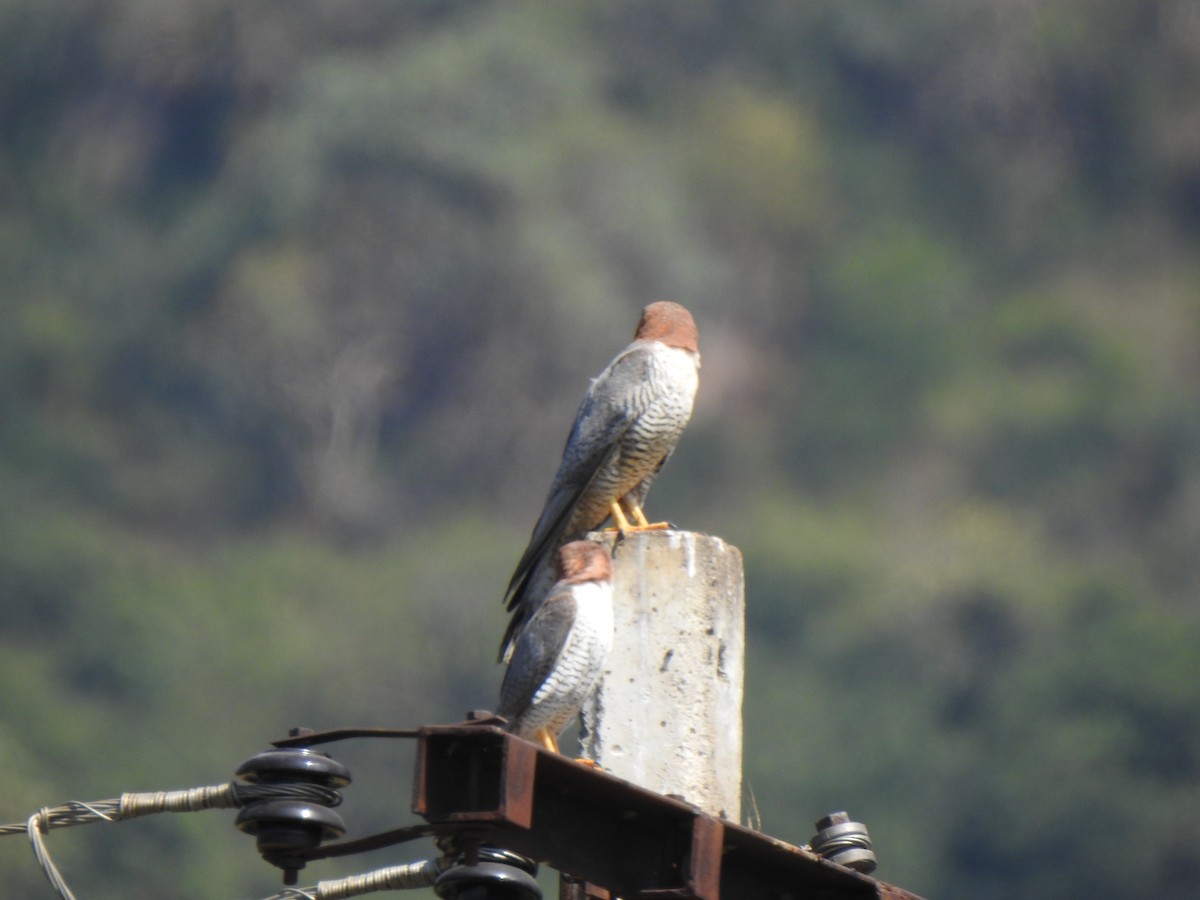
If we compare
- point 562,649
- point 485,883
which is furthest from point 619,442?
point 485,883

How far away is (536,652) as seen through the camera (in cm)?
1007

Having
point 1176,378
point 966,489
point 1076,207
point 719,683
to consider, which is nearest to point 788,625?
point 966,489

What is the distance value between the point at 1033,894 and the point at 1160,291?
3723cm

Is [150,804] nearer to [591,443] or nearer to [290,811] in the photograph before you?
[290,811]

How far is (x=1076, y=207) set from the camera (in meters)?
98.4

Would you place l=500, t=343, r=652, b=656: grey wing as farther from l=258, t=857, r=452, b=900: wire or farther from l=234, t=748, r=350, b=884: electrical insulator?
l=234, t=748, r=350, b=884: electrical insulator

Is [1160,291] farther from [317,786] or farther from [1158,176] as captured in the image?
[317,786]

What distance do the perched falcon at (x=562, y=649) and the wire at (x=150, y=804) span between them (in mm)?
1892

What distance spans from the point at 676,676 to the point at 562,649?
54cm

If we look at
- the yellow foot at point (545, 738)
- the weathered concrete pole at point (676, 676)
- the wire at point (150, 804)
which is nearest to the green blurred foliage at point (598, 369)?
the yellow foot at point (545, 738)

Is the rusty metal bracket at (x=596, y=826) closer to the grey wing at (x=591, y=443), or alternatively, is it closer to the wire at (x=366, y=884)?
the wire at (x=366, y=884)

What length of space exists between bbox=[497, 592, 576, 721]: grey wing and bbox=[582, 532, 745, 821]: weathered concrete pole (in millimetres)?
210

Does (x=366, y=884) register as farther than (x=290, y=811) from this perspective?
Yes

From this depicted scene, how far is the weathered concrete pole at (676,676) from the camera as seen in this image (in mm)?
9383
